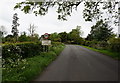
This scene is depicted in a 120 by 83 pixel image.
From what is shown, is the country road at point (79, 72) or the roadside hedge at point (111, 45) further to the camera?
the roadside hedge at point (111, 45)

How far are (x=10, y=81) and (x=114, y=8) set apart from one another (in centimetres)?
1404

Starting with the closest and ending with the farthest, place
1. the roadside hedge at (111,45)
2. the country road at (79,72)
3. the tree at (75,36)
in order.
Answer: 1. the country road at (79,72)
2. the roadside hedge at (111,45)
3. the tree at (75,36)

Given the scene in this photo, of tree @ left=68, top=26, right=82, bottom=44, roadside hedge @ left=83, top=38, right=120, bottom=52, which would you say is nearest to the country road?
roadside hedge @ left=83, top=38, right=120, bottom=52

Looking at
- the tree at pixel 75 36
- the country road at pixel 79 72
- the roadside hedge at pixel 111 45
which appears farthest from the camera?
the tree at pixel 75 36

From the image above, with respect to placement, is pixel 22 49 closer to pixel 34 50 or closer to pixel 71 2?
pixel 34 50

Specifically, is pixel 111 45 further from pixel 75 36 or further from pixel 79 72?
pixel 75 36

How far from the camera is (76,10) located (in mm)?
14266

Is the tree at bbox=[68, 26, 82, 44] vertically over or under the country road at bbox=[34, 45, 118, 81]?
over

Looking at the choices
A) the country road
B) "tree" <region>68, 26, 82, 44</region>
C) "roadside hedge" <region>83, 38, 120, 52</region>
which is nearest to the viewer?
the country road

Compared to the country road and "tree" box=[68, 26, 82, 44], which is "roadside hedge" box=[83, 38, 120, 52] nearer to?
the country road

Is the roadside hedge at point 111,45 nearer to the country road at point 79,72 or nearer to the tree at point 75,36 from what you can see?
the country road at point 79,72

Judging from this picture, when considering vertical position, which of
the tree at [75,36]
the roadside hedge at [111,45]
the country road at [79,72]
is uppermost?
the tree at [75,36]

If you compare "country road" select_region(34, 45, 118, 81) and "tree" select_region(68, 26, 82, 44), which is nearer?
"country road" select_region(34, 45, 118, 81)

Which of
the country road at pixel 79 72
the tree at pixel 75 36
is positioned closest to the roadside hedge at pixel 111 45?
the country road at pixel 79 72
